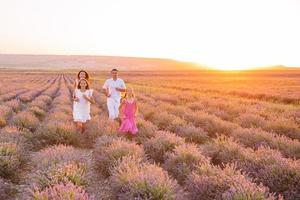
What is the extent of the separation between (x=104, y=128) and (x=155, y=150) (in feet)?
8.05

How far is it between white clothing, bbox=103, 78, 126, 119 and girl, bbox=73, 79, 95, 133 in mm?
999

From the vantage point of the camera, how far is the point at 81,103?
36.9 feet

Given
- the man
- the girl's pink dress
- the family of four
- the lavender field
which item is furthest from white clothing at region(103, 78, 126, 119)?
the girl's pink dress

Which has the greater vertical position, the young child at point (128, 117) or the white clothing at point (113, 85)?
the white clothing at point (113, 85)

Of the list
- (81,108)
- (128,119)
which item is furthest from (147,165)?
(81,108)

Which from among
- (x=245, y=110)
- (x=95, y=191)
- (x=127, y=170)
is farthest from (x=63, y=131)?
(x=245, y=110)

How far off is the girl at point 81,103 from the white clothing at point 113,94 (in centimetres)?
100

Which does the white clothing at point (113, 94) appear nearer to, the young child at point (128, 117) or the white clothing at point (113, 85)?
the white clothing at point (113, 85)

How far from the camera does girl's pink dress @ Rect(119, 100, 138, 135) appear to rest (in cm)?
1050

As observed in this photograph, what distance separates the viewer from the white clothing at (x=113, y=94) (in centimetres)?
1215

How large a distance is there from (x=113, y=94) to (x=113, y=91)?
0.28 feet

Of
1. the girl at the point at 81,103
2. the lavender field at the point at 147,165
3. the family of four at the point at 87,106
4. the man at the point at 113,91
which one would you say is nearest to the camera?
the lavender field at the point at 147,165

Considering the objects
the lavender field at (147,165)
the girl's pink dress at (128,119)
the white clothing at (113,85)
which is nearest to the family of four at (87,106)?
the girl's pink dress at (128,119)

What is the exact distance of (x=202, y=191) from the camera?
223 inches
